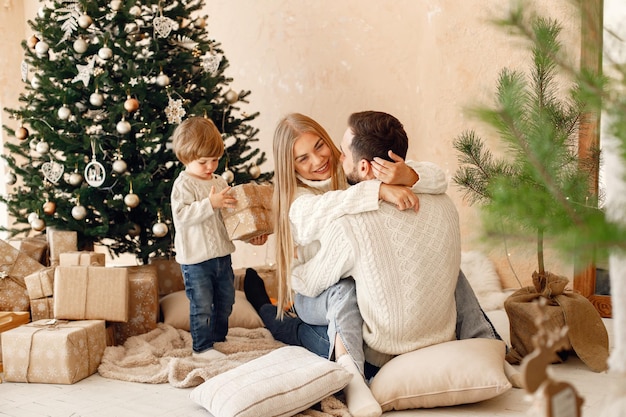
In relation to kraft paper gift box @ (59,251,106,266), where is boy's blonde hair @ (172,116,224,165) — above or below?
above

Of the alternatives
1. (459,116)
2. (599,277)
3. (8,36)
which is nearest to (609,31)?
(599,277)

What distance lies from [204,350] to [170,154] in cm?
120

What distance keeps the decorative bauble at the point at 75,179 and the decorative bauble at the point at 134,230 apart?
36 centimetres

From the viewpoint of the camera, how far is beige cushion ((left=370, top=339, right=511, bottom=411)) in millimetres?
2225

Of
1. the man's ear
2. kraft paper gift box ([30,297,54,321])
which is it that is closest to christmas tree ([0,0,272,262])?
kraft paper gift box ([30,297,54,321])

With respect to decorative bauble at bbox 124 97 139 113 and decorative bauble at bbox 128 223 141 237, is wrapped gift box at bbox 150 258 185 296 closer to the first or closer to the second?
decorative bauble at bbox 128 223 141 237

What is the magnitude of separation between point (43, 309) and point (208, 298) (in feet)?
2.90

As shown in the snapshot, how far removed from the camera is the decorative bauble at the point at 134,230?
146 inches

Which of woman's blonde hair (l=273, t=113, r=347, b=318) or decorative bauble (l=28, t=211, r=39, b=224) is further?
decorative bauble (l=28, t=211, r=39, b=224)

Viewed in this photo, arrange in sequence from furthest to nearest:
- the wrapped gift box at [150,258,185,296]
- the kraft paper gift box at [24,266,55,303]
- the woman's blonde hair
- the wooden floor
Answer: the wrapped gift box at [150,258,185,296]
the kraft paper gift box at [24,266,55,303]
the woman's blonde hair
the wooden floor

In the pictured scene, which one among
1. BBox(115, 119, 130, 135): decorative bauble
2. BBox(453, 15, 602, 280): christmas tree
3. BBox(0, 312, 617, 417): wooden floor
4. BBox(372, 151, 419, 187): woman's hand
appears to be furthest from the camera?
BBox(115, 119, 130, 135): decorative bauble

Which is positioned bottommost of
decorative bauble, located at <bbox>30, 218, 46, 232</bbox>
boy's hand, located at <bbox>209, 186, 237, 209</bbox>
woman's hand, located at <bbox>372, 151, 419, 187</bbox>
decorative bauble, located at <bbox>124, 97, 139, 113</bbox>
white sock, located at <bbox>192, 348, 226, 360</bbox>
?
white sock, located at <bbox>192, 348, 226, 360</bbox>

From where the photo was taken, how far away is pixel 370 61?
5.02 metres

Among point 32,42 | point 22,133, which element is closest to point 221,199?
point 22,133
